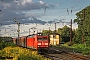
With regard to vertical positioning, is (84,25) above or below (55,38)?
above

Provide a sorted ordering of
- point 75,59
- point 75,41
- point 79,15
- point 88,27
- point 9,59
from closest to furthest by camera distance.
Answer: point 9,59 → point 75,59 → point 88,27 → point 75,41 → point 79,15

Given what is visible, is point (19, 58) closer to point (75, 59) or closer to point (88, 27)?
point (75, 59)

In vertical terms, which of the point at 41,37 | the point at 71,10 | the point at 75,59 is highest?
the point at 71,10

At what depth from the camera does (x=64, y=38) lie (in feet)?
412

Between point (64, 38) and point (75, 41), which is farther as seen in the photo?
point (64, 38)

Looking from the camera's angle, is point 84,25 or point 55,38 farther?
point 55,38

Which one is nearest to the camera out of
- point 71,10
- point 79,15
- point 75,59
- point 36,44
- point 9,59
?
point 9,59

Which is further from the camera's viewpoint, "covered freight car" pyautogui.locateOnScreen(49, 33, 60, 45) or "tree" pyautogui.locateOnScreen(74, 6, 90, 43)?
"covered freight car" pyautogui.locateOnScreen(49, 33, 60, 45)

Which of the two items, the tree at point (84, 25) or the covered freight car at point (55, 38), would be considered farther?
the covered freight car at point (55, 38)

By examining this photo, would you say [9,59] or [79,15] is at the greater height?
[79,15]

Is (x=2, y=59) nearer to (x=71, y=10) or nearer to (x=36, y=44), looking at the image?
(x=36, y=44)

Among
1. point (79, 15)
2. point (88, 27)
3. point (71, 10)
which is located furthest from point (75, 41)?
point (71, 10)

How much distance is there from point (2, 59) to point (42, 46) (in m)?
18.4

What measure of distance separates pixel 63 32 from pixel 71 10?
95.4 meters
